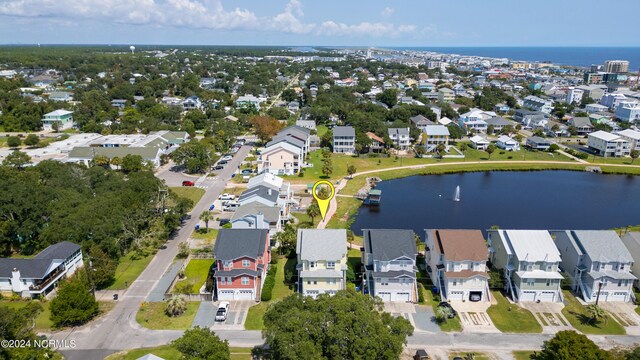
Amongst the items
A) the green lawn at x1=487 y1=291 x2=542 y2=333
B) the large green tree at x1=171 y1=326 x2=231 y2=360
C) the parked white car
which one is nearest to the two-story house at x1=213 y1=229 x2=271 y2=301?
the large green tree at x1=171 y1=326 x2=231 y2=360

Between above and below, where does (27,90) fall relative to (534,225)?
above

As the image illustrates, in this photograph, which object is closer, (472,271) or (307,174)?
(472,271)

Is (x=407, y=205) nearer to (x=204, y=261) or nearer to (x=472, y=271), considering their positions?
(x=472, y=271)

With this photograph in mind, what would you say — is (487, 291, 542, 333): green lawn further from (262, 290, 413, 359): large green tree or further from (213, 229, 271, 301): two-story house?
(213, 229, 271, 301): two-story house

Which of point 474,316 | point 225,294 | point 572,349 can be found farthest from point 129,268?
point 572,349

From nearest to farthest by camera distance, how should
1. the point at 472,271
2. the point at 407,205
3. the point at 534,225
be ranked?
the point at 472,271
the point at 534,225
the point at 407,205

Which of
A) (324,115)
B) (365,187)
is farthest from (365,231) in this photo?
(324,115)
